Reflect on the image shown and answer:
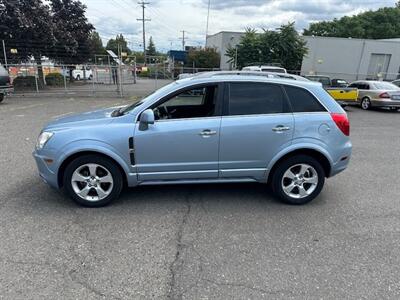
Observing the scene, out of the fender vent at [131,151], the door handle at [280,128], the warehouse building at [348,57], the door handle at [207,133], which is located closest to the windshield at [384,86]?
the door handle at [280,128]

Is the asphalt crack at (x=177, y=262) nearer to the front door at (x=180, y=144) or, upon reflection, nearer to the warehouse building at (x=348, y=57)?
the front door at (x=180, y=144)

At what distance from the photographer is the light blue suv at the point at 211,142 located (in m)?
4.02

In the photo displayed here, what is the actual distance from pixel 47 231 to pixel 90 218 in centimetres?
50

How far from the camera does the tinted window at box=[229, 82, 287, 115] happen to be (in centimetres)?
422

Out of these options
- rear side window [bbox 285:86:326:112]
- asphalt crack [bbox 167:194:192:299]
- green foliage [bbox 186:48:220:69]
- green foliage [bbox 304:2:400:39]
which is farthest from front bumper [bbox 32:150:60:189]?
green foliage [bbox 304:2:400:39]

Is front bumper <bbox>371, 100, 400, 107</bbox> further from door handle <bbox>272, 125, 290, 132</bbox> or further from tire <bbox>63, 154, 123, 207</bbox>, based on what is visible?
tire <bbox>63, 154, 123, 207</bbox>

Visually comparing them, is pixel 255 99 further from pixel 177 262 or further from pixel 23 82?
pixel 23 82

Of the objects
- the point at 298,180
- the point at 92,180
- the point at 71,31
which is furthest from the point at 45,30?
the point at 298,180

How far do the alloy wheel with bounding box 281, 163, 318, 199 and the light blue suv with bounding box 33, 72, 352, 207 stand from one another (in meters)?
0.01

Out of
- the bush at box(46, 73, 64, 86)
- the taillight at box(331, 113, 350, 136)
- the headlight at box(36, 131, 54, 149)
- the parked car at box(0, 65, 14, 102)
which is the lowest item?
the bush at box(46, 73, 64, 86)

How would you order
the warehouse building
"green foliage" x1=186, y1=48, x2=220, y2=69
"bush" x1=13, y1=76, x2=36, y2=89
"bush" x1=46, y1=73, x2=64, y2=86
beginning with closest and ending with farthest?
"bush" x1=13, y1=76, x2=36, y2=89, "bush" x1=46, y1=73, x2=64, y2=86, the warehouse building, "green foliage" x1=186, y1=48, x2=220, y2=69

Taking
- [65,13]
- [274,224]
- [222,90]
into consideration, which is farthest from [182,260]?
[65,13]

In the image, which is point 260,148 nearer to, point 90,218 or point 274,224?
point 274,224

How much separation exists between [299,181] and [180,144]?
1685 mm
